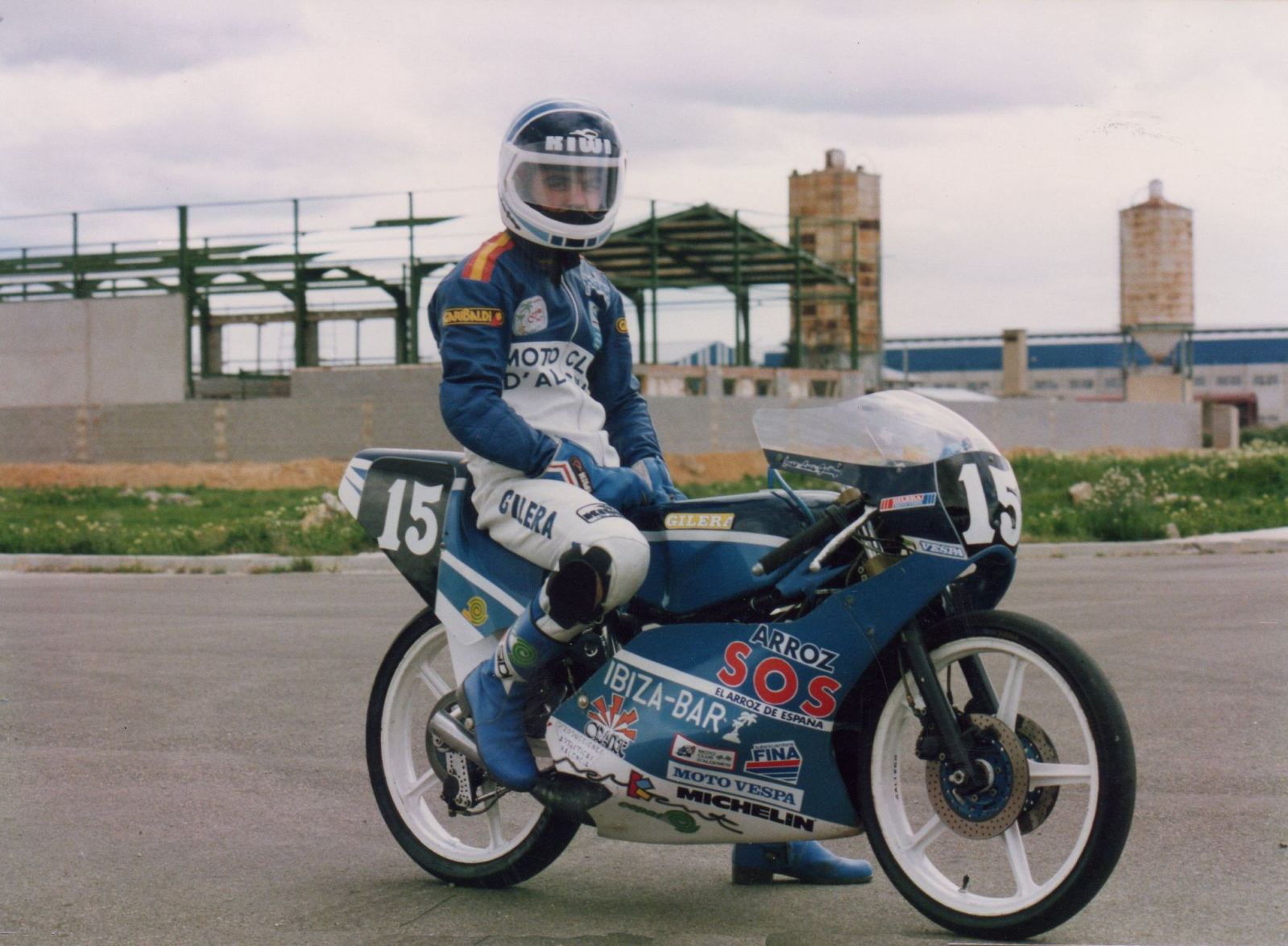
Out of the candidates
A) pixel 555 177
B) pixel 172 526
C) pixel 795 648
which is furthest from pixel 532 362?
pixel 172 526

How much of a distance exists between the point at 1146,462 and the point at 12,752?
84.3 ft

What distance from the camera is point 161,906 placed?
4.50 metres

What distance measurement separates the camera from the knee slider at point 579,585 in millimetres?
4121

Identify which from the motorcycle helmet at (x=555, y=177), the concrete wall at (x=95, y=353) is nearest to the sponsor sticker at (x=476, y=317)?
the motorcycle helmet at (x=555, y=177)

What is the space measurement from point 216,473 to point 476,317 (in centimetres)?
3003

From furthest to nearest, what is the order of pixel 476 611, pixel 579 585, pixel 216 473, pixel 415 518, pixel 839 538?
1. pixel 216 473
2. pixel 415 518
3. pixel 476 611
4. pixel 579 585
5. pixel 839 538

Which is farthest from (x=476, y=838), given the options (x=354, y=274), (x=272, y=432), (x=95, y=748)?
(x=354, y=274)

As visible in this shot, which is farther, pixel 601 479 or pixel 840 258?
pixel 840 258

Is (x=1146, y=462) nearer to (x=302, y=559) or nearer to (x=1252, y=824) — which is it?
(x=302, y=559)

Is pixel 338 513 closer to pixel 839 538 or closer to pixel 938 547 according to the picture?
pixel 839 538

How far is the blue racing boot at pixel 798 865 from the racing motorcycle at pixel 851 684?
0.25m

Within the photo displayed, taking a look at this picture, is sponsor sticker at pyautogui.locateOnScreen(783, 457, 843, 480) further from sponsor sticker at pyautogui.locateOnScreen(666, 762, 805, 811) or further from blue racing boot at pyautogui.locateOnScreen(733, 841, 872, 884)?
blue racing boot at pyautogui.locateOnScreen(733, 841, 872, 884)

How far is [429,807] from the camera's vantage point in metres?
5.23

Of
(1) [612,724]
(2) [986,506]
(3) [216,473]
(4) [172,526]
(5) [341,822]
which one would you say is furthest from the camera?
(3) [216,473]
